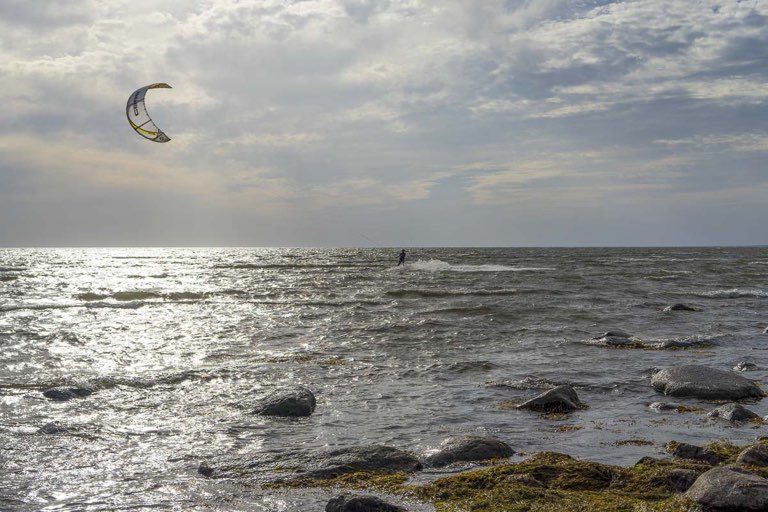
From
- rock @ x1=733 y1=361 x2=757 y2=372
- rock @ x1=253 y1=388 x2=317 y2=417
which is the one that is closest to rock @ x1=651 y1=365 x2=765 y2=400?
rock @ x1=733 y1=361 x2=757 y2=372

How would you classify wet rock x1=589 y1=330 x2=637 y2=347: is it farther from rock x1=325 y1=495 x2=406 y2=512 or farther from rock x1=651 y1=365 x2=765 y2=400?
rock x1=325 y1=495 x2=406 y2=512

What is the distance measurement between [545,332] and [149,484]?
1480cm

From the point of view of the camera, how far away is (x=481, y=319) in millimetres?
22625

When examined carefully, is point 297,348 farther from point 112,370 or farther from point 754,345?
point 754,345

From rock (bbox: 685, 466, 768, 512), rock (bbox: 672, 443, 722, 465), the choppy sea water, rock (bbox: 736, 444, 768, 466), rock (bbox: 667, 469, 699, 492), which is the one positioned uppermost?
rock (bbox: 685, 466, 768, 512)

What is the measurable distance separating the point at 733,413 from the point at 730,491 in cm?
419

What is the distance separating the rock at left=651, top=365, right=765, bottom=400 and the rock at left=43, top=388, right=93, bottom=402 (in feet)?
34.1

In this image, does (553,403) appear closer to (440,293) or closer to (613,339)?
(613,339)

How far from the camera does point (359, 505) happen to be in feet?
17.9

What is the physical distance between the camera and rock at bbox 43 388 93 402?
410 inches

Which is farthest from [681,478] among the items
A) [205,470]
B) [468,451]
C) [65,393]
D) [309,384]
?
[65,393]

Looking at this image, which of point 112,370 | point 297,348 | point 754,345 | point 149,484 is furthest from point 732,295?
point 149,484

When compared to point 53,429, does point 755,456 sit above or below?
above

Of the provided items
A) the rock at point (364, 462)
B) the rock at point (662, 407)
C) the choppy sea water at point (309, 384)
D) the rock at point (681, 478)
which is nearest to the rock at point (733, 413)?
the choppy sea water at point (309, 384)
